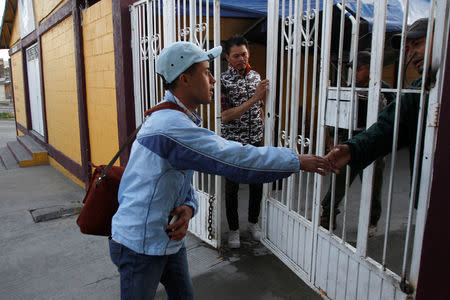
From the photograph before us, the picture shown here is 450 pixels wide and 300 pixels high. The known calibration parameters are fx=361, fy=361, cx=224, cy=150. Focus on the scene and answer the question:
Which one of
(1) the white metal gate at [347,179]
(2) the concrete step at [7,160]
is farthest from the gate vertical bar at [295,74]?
(2) the concrete step at [7,160]

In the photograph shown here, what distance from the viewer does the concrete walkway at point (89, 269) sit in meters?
2.98

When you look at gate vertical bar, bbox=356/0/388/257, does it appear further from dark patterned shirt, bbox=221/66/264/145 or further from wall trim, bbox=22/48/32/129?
wall trim, bbox=22/48/32/129

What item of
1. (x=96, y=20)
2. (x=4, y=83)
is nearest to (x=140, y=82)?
(x=96, y=20)

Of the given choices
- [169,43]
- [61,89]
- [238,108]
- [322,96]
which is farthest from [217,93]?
[61,89]

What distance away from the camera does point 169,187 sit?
165 cm

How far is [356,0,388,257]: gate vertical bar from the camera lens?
211 centimetres

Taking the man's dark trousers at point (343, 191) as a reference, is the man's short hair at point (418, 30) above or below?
above

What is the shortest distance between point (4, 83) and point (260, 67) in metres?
48.4

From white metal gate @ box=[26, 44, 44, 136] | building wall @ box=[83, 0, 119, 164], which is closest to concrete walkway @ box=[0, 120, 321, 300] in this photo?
building wall @ box=[83, 0, 119, 164]

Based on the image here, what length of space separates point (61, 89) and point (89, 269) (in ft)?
16.8

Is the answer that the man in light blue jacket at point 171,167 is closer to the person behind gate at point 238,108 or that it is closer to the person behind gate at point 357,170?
the person behind gate at point 357,170

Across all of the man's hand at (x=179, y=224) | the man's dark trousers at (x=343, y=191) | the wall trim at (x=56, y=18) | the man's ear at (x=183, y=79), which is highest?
the wall trim at (x=56, y=18)

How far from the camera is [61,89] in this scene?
7.45 m

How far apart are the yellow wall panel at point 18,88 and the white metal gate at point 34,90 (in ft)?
2.67
